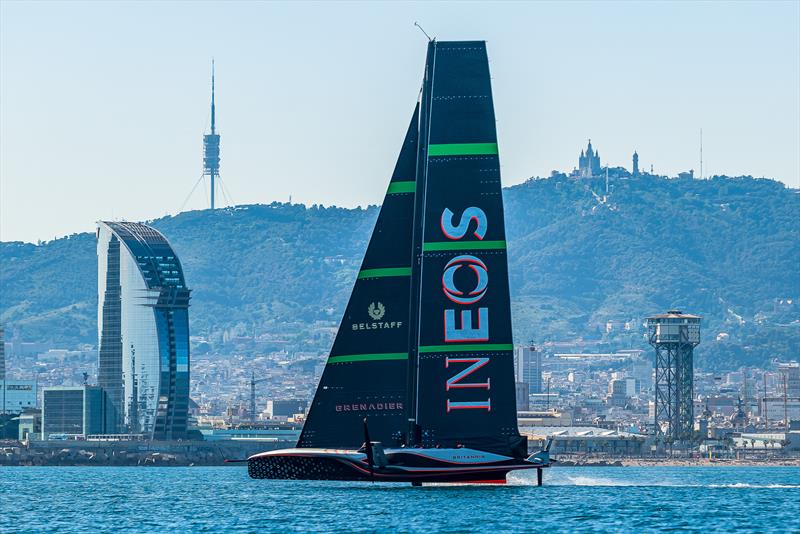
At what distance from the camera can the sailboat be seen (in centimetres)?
7362

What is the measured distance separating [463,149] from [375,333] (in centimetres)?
829

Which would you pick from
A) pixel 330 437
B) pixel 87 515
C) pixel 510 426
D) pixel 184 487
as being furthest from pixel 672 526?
pixel 184 487

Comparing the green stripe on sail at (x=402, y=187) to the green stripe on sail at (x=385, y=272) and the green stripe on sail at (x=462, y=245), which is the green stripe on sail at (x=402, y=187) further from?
the green stripe on sail at (x=462, y=245)

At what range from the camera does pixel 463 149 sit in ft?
244

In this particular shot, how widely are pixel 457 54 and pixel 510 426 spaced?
14427 millimetres

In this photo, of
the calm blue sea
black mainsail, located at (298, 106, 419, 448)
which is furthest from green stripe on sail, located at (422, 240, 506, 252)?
the calm blue sea

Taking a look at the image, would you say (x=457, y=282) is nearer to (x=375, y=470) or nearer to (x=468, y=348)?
(x=468, y=348)

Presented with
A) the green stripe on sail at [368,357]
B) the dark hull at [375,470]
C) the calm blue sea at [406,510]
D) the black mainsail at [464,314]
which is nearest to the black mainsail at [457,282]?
the black mainsail at [464,314]

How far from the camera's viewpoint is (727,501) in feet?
270

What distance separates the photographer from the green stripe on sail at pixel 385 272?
76.8 meters

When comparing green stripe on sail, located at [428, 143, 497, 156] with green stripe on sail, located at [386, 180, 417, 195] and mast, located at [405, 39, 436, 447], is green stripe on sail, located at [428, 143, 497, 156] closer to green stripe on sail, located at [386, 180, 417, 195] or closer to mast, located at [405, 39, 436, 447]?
mast, located at [405, 39, 436, 447]

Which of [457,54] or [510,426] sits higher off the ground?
[457,54]

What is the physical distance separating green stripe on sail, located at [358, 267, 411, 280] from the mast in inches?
65.3

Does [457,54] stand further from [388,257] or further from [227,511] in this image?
[227,511]
